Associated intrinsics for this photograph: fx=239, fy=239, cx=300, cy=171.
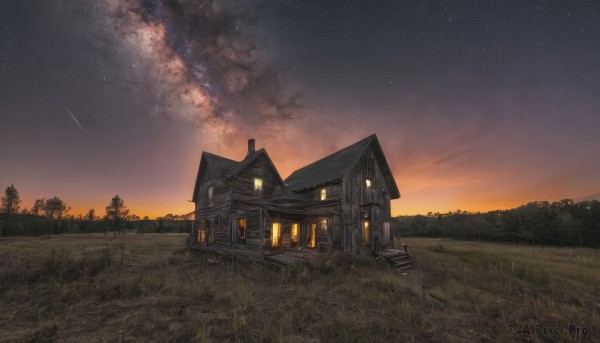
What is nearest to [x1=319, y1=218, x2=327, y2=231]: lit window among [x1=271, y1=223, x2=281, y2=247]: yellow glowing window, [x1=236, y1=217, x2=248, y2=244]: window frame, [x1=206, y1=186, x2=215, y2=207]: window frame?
[x1=271, y1=223, x2=281, y2=247]: yellow glowing window

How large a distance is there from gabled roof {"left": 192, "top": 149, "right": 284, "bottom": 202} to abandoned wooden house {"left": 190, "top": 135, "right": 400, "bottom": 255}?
0.09 metres

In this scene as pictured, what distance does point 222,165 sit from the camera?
2198cm

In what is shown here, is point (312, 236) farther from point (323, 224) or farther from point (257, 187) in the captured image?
point (257, 187)

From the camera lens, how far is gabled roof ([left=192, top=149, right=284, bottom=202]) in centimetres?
1973

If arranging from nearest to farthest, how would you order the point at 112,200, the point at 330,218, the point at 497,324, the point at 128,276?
the point at 497,324 < the point at 128,276 < the point at 330,218 < the point at 112,200

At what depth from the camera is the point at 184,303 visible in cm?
806

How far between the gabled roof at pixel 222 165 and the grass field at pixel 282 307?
8990 mm

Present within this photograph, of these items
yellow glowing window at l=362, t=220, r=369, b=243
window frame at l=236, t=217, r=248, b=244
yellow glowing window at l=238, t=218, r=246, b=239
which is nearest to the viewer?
window frame at l=236, t=217, r=248, b=244

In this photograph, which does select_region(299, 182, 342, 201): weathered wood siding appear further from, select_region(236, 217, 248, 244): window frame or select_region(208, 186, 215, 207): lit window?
select_region(208, 186, 215, 207): lit window

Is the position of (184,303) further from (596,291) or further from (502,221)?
(502,221)

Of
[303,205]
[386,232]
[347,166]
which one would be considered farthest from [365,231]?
[303,205]

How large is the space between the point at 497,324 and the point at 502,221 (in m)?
76.9

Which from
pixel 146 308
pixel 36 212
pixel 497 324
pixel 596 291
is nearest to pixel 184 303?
pixel 146 308

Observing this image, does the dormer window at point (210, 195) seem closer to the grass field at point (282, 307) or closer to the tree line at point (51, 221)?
the grass field at point (282, 307)
